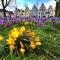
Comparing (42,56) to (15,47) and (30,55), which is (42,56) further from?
(15,47)

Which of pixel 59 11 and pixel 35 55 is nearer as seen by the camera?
pixel 35 55

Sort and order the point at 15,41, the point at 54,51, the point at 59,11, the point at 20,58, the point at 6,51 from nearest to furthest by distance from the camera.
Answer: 1. the point at 20,58
2. the point at 15,41
3. the point at 6,51
4. the point at 54,51
5. the point at 59,11

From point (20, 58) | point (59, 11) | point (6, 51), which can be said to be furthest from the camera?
point (59, 11)

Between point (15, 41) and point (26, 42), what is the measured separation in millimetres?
311

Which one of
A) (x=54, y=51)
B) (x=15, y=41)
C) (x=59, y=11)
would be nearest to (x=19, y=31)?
(x=15, y=41)

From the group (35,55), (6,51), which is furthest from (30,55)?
(6,51)

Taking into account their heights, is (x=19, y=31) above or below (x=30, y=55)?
above

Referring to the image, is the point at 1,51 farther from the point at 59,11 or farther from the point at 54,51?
the point at 59,11

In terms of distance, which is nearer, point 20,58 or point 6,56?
point 20,58

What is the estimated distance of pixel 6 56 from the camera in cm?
459

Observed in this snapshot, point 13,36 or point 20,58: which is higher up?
point 13,36

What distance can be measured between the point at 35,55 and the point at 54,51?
Result: 533 mm

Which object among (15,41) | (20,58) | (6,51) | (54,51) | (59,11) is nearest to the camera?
(20,58)

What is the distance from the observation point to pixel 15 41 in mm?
4492
